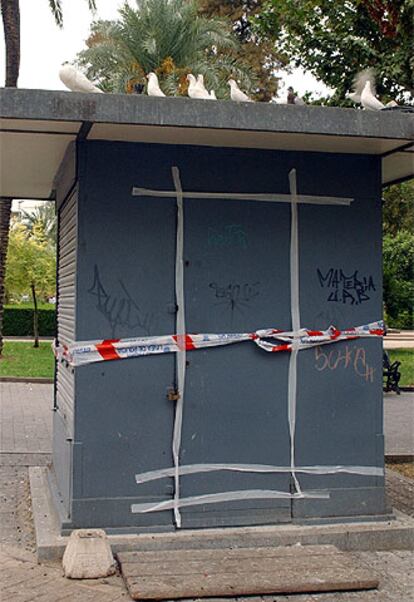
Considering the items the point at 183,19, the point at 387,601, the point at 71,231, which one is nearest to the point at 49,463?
the point at 71,231

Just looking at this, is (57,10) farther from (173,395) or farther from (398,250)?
(173,395)

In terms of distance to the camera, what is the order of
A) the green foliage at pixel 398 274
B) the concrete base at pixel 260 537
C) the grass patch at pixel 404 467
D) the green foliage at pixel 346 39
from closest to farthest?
the concrete base at pixel 260 537
the grass patch at pixel 404 467
the green foliage at pixel 346 39
the green foliage at pixel 398 274

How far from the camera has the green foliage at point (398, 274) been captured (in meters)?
26.0

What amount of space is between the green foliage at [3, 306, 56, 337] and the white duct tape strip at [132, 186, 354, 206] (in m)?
30.1

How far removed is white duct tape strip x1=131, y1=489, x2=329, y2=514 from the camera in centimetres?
691

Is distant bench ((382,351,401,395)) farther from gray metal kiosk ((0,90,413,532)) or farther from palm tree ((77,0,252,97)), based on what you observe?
palm tree ((77,0,252,97))

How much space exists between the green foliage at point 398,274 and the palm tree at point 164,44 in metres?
7.18

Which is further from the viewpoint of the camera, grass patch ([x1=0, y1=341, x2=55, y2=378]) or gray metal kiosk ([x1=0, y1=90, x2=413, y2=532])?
grass patch ([x1=0, y1=341, x2=55, y2=378])

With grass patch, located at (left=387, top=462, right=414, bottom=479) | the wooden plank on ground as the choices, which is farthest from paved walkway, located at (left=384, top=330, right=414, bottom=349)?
the wooden plank on ground

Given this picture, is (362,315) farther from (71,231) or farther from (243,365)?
(71,231)

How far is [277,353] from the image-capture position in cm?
722

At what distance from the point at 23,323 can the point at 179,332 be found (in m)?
30.7

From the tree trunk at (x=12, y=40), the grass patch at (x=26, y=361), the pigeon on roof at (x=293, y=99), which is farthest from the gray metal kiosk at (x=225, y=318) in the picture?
the tree trunk at (x=12, y=40)

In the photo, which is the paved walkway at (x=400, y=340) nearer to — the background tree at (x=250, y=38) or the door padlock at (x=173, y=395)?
the background tree at (x=250, y=38)
